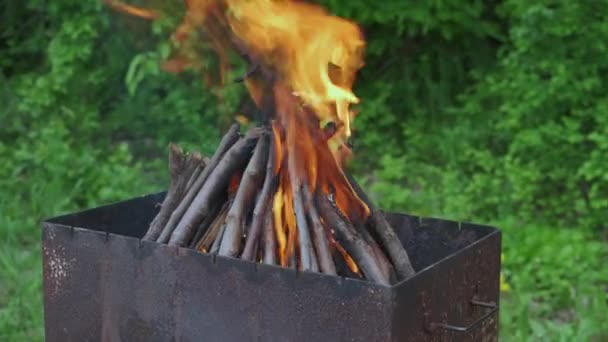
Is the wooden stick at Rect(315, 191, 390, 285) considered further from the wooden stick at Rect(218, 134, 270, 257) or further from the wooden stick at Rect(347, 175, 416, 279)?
the wooden stick at Rect(218, 134, 270, 257)

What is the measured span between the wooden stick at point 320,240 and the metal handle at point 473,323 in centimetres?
29

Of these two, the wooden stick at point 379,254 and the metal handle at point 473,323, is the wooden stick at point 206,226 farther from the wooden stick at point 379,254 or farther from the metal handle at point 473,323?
the metal handle at point 473,323

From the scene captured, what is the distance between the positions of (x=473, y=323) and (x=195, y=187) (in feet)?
2.92

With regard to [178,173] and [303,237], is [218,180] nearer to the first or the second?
[178,173]

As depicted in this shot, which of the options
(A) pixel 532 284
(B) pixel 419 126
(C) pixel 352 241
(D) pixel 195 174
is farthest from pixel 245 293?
(B) pixel 419 126

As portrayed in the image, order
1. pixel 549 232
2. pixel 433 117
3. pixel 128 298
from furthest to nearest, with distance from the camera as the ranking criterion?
pixel 433 117 → pixel 549 232 → pixel 128 298

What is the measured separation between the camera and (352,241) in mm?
2695

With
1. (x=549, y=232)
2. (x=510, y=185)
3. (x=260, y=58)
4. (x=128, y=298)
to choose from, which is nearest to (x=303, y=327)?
(x=128, y=298)

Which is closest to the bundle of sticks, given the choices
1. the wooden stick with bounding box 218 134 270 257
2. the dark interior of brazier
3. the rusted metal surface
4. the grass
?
the wooden stick with bounding box 218 134 270 257

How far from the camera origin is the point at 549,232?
5.06 m

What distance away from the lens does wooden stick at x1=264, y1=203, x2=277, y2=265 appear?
2709 millimetres

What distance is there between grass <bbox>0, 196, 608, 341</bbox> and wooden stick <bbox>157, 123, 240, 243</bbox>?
1.46 meters

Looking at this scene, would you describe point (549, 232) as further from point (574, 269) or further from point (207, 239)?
point (207, 239)

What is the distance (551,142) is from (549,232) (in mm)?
A: 605
